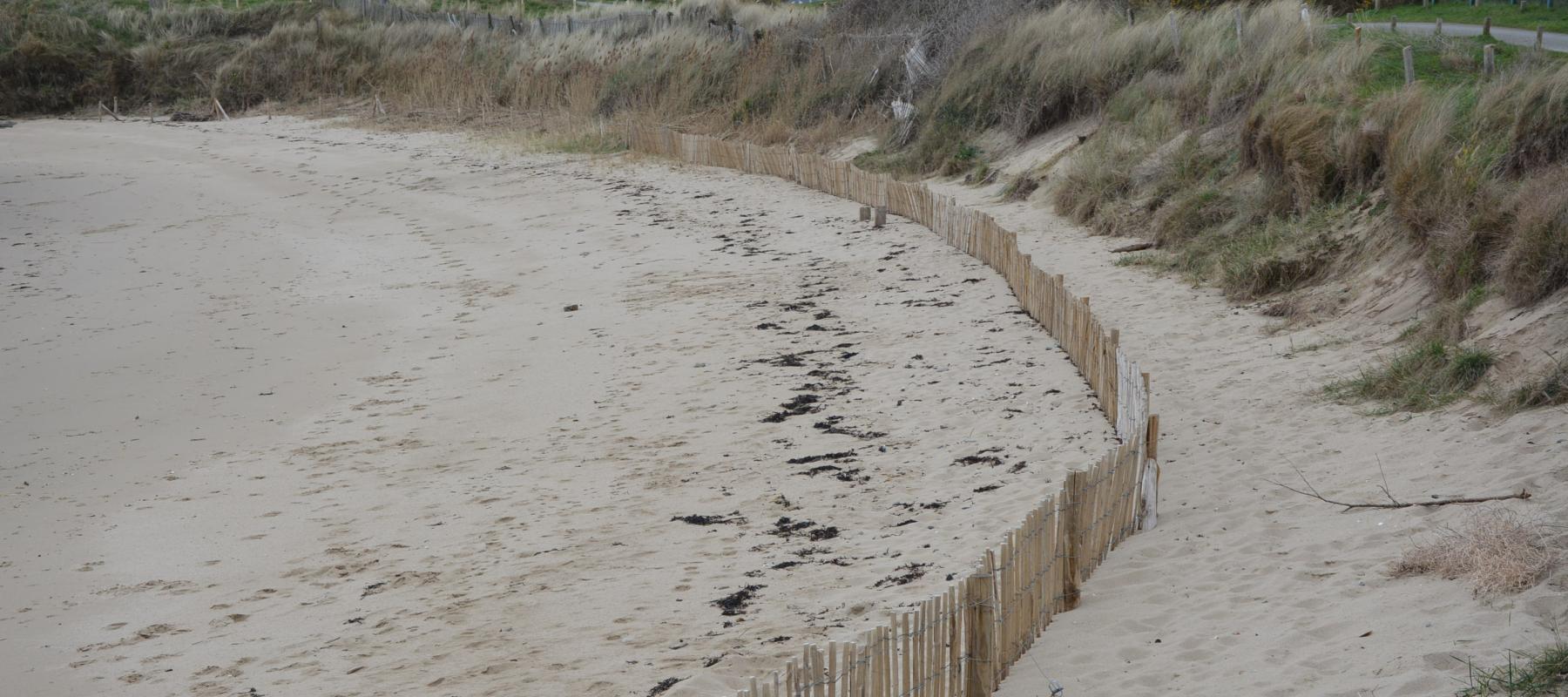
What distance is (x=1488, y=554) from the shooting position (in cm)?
440

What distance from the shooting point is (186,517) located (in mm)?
7035

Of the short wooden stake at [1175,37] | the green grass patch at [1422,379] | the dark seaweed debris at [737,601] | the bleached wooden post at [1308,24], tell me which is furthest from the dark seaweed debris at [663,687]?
the short wooden stake at [1175,37]

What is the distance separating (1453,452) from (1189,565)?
1.47m

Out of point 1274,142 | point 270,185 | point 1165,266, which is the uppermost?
point 1274,142

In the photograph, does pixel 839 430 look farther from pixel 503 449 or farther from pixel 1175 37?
pixel 1175 37

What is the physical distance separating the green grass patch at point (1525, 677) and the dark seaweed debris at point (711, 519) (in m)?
3.43

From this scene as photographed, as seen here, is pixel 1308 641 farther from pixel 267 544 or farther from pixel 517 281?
pixel 517 281

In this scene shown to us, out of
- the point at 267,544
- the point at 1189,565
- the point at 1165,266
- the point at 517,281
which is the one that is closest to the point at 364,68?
the point at 517,281

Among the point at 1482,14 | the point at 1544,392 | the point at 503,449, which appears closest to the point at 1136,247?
the point at 1544,392

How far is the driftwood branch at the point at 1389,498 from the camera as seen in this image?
5043 mm

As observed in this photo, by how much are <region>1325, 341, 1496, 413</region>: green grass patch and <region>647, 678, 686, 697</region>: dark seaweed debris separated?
3995mm

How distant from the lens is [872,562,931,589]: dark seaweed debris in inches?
213

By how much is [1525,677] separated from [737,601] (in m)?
2.87

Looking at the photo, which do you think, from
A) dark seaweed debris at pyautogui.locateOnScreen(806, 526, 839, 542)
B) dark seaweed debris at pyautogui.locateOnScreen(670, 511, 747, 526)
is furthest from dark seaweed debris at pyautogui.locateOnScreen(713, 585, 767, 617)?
dark seaweed debris at pyautogui.locateOnScreen(670, 511, 747, 526)
